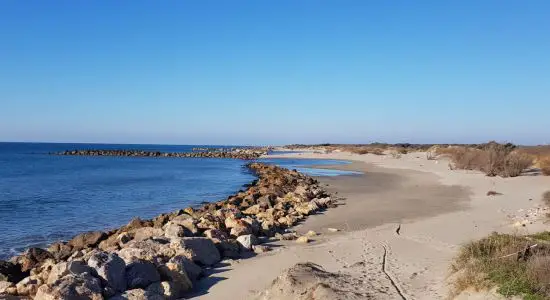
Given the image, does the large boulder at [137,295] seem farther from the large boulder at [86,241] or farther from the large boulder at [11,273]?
the large boulder at [86,241]

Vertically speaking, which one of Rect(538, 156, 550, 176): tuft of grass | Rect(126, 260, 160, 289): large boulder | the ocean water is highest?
Rect(538, 156, 550, 176): tuft of grass

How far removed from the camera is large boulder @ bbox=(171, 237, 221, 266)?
30.0 feet

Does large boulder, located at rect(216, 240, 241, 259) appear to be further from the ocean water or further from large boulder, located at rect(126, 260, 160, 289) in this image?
the ocean water

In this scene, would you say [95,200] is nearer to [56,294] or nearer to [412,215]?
[412,215]

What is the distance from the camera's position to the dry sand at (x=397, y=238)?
773 centimetres

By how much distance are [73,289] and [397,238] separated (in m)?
7.55

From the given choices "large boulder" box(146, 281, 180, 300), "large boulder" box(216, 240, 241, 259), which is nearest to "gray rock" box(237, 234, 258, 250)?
"large boulder" box(216, 240, 241, 259)

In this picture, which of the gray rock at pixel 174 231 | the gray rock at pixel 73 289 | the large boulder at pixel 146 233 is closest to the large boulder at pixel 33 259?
the large boulder at pixel 146 233

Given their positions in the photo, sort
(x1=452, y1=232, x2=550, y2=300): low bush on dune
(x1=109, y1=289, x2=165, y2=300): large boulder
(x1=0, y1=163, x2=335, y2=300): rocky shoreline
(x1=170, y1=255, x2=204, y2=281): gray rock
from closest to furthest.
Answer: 1. (x1=452, y1=232, x2=550, y2=300): low bush on dune
2. (x1=109, y1=289, x2=165, y2=300): large boulder
3. (x1=0, y1=163, x2=335, y2=300): rocky shoreline
4. (x1=170, y1=255, x2=204, y2=281): gray rock

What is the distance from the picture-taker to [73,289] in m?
6.80

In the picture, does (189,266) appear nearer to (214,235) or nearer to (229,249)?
(229,249)

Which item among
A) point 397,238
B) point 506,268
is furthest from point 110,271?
point 397,238

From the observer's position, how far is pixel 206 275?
8695 millimetres

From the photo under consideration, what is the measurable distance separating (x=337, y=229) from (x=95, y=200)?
14562mm
